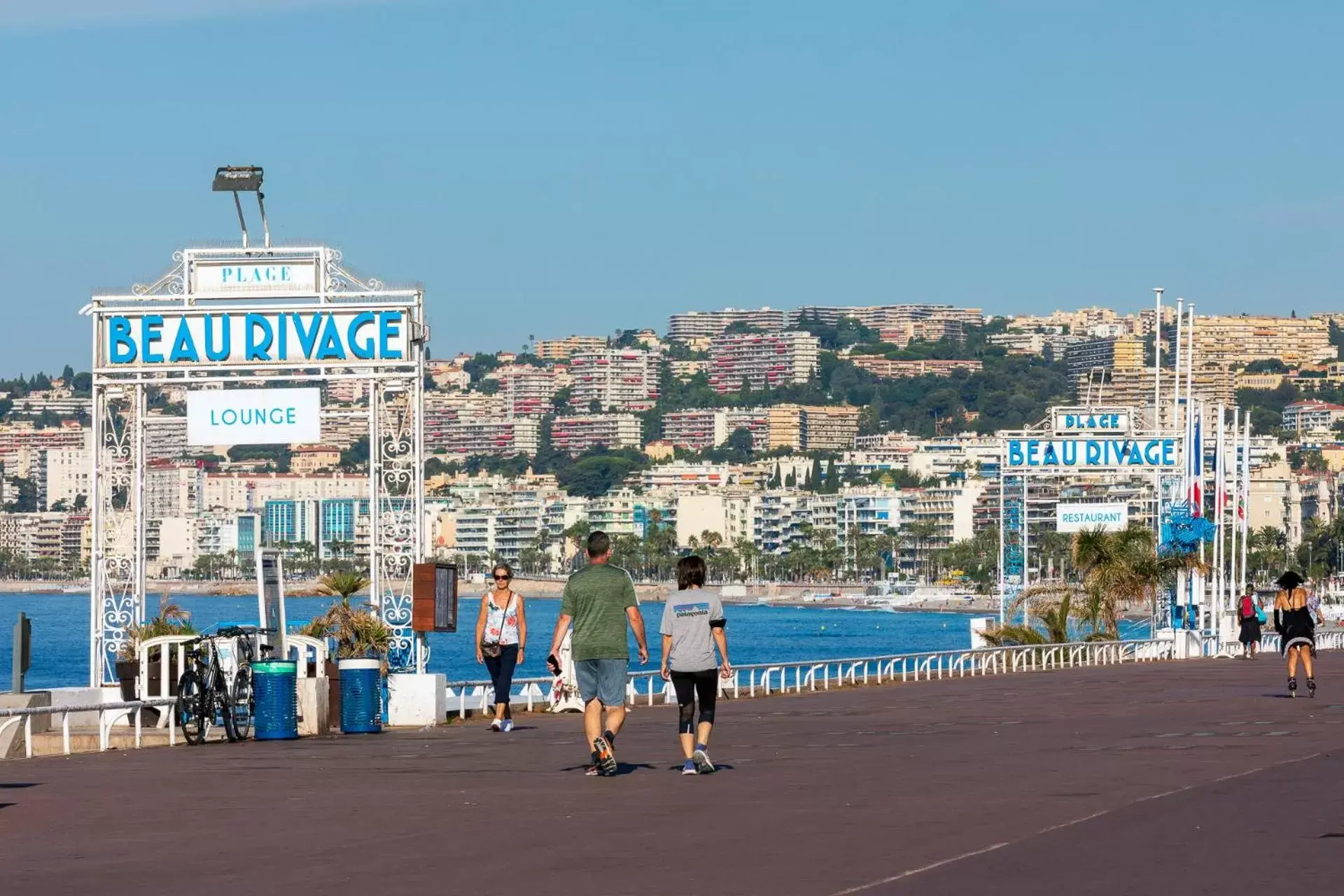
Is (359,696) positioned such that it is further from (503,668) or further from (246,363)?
(246,363)

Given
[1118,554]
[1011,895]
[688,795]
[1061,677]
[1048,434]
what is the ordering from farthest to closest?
[1048,434], [1118,554], [1061,677], [688,795], [1011,895]

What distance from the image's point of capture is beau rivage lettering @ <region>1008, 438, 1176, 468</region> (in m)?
54.1


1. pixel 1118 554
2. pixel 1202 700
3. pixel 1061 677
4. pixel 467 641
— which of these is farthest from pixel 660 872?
pixel 467 641

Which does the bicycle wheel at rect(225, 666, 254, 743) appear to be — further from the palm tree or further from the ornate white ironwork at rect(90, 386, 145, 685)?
the palm tree

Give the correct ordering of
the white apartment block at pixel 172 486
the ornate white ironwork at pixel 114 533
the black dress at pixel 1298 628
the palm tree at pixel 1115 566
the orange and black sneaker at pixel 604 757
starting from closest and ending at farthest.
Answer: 1. the orange and black sneaker at pixel 604 757
2. the ornate white ironwork at pixel 114 533
3. the black dress at pixel 1298 628
4. the palm tree at pixel 1115 566
5. the white apartment block at pixel 172 486

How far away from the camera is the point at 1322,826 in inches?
450

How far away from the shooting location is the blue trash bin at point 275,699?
20016 millimetres

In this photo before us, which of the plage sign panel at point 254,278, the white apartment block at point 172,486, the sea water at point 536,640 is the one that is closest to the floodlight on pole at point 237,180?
the plage sign panel at point 254,278

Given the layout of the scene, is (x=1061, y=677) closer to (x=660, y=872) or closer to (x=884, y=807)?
(x=884, y=807)

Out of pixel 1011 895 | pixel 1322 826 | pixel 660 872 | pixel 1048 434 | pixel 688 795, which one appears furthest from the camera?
pixel 1048 434

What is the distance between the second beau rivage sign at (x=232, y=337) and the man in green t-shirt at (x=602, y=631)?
37.0 ft

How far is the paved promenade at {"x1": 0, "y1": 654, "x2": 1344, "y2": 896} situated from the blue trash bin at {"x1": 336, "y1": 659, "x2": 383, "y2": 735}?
2.53 feet

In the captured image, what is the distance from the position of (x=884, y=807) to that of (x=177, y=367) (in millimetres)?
15990

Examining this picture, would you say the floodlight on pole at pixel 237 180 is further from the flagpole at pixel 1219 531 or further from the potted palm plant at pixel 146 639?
the flagpole at pixel 1219 531
